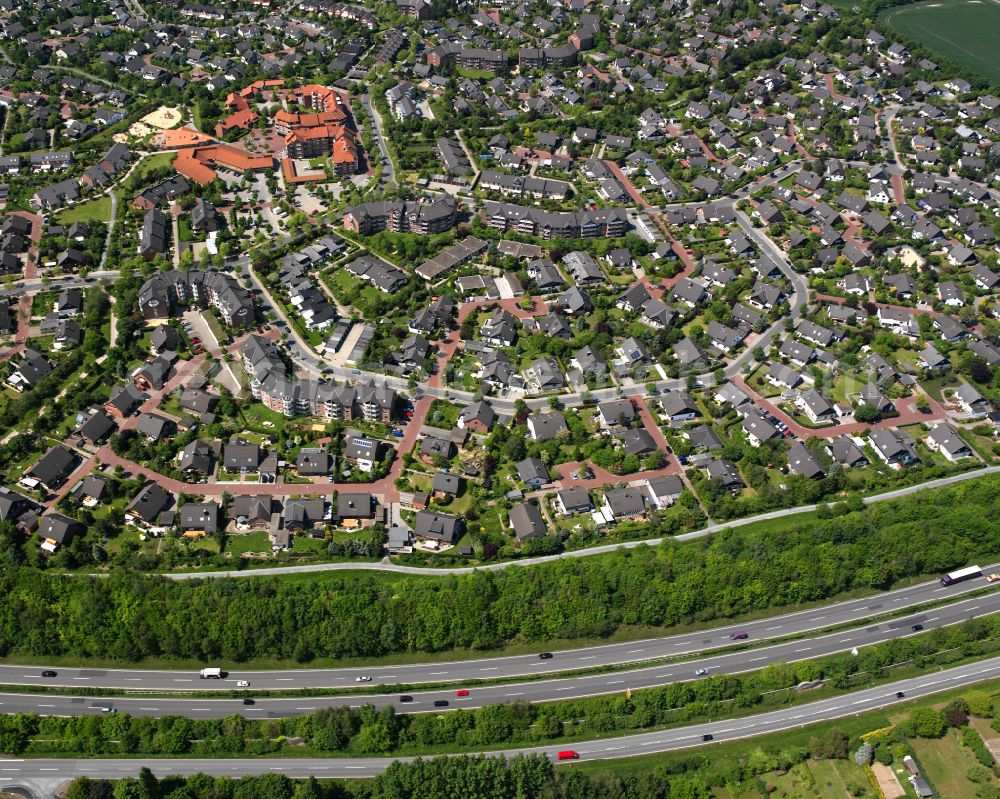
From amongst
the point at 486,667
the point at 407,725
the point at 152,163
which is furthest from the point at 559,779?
the point at 152,163

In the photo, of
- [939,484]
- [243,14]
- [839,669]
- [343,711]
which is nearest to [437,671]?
[343,711]

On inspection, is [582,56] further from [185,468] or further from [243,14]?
[185,468]

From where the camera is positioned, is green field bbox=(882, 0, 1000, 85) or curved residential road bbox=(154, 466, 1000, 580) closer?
curved residential road bbox=(154, 466, 1000, 580)

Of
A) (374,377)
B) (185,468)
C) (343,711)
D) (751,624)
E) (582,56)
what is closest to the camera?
(343,711)

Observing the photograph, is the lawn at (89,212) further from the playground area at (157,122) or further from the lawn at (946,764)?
the lawn at (946,764)

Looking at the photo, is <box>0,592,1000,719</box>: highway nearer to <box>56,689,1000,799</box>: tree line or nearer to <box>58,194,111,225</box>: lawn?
<box>56,689,1000,799</box>: tree line

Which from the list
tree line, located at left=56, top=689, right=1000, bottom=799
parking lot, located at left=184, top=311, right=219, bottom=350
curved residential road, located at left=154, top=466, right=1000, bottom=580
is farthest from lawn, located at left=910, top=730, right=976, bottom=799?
parking lot, located at left=184, top=311, right=219, bottom=350

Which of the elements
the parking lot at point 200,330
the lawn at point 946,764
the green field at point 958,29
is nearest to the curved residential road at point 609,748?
the lawn at point 946,764
